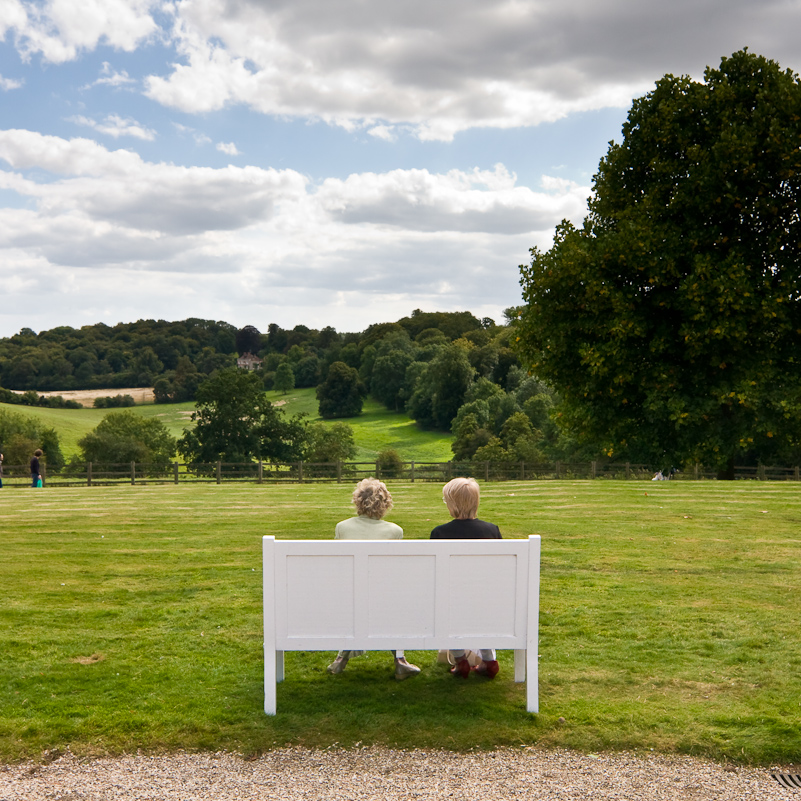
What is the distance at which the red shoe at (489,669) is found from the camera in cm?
598

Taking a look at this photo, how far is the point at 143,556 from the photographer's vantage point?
11.7m

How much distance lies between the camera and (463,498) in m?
5.78

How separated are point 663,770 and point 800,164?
42.1 feet

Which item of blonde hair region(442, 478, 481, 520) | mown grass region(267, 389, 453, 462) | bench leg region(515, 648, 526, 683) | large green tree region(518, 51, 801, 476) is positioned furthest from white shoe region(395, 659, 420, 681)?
mown grass region(267, 389, 453, 462)

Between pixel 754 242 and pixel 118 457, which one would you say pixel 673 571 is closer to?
pixel 754 242

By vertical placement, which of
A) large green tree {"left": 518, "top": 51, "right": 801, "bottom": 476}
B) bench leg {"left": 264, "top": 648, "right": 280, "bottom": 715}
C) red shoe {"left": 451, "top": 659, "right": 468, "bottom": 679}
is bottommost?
red shoe {"left": 451, "top": 659, "right": 468, "bottom": 679}

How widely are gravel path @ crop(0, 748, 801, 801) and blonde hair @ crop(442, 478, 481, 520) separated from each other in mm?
1671

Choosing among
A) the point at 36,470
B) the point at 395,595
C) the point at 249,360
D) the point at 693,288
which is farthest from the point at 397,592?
the point at 249,360

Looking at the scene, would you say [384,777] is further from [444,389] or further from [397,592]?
[444,389]

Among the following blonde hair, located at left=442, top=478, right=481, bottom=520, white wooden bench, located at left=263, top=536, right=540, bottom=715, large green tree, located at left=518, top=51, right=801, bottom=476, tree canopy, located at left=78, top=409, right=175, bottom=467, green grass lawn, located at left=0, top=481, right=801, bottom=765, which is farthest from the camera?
tree canopy, located at left=78, top=409, right=175, bottom=467

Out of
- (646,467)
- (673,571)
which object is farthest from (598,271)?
(646,467)

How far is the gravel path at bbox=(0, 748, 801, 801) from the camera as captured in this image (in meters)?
4.20

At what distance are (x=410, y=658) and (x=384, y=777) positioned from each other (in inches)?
85.9

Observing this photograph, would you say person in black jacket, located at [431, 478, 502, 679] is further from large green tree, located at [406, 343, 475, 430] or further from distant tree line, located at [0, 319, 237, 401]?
distant tree line, located at [0, 319, 237, 401]
